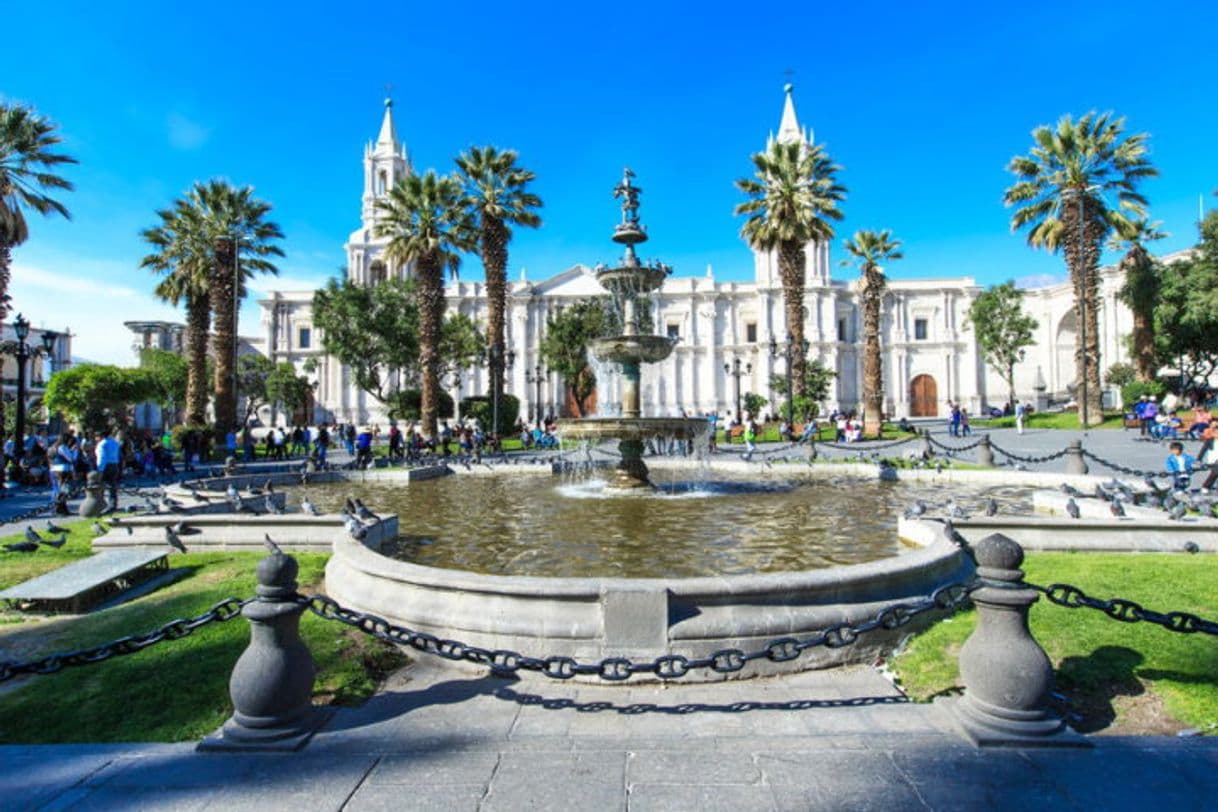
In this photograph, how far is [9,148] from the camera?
18.9 m

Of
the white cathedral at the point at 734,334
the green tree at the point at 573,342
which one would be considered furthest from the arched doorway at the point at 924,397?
the green tree at the point at 573,342

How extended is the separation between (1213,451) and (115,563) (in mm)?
14985

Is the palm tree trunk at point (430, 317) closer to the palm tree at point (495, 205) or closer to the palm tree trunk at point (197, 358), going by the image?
the palm tree at point (495, 205)

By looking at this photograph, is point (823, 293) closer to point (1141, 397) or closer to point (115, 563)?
point (1141, 397)

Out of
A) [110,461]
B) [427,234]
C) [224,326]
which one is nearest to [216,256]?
[224,326]

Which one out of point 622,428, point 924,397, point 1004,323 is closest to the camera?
point 622,428

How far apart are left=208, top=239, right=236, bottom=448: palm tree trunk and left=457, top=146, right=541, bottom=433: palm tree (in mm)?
8876

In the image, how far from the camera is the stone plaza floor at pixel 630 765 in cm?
269

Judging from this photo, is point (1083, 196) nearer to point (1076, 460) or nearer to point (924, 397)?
point (1076, 460)

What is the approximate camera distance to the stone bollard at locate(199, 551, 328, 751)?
10.4 ft

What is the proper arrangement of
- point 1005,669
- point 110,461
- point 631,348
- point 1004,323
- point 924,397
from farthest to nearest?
point 924,397 < point 1004,323 < point 110,461 < point 631,348 < point 1005,669

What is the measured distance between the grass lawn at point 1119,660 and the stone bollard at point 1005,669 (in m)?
0.55

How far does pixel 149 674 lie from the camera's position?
4.09 meters

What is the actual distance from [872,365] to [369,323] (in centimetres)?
2478
